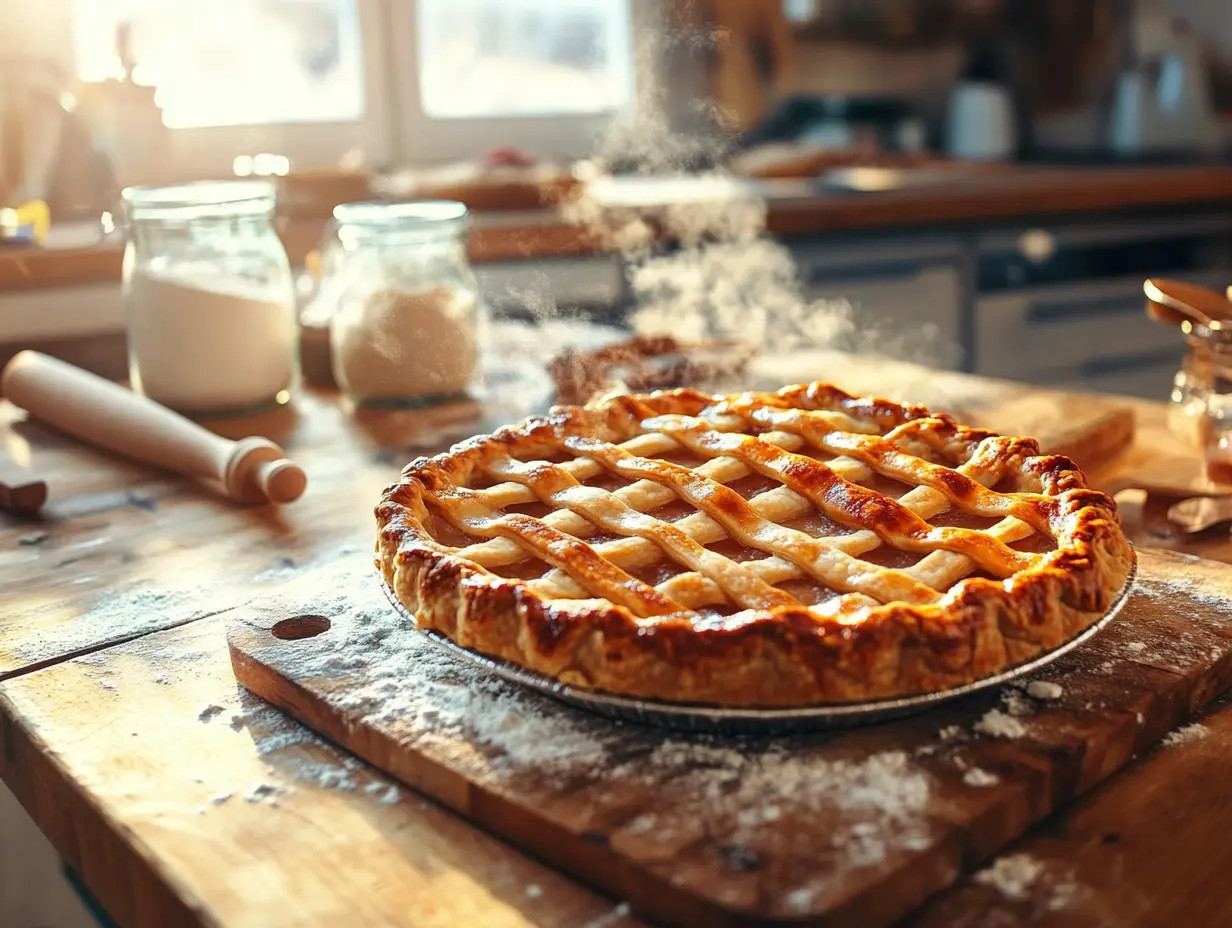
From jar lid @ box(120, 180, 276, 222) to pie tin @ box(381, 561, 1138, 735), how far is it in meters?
0.85

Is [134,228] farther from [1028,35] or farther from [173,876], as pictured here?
[1028,35]

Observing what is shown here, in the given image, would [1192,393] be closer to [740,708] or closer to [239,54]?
[740,708]

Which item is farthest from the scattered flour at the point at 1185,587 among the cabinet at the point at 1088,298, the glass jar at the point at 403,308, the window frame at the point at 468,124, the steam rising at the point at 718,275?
the window frame at the point at 468,124

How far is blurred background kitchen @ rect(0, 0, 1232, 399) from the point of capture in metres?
2.48

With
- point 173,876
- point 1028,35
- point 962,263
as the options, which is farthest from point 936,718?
point 1028,35

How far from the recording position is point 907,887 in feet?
1.82

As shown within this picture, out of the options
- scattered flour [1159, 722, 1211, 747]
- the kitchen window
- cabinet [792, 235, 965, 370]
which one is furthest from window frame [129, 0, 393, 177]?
scattered flour [1159, 722, 1211, 747]

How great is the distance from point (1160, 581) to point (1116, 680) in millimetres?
191

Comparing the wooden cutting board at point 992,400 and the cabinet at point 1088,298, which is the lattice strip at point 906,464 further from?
the cabinet at point 1088,298

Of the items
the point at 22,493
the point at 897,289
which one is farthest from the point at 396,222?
the point at 897,289

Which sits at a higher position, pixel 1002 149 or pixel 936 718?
pixel 1002 149

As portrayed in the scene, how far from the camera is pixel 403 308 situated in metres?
1.42

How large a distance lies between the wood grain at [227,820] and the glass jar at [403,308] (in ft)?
2.21

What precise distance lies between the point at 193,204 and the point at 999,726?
107 cm
